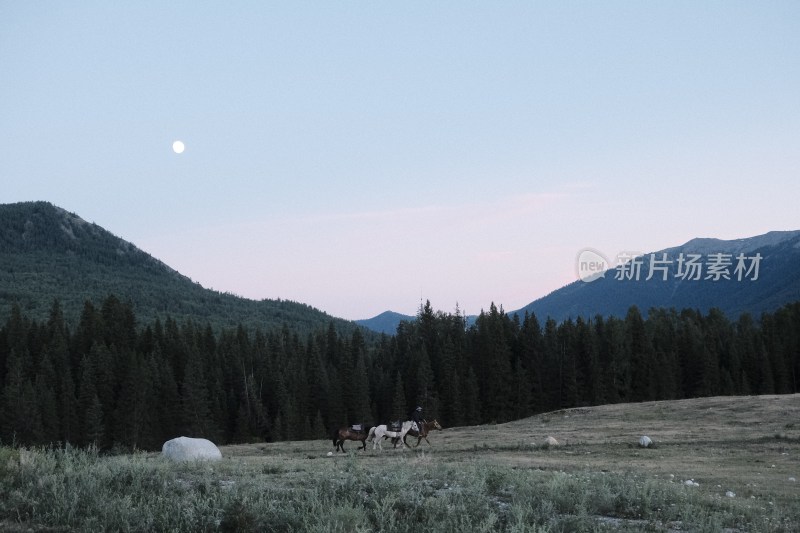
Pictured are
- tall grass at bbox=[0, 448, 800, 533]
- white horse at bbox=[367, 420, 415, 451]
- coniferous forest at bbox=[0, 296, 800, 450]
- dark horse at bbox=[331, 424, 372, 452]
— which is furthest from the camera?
coniferous forest at bbox=[0, 296, 800, 450]

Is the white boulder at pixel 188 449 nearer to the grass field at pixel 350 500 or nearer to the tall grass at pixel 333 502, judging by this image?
the grass field at pixel 350 500

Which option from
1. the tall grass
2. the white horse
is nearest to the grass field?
the tall grass

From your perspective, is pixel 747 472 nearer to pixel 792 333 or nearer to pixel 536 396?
pixel 536 396

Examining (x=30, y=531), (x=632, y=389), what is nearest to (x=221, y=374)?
(x=632, y=389)

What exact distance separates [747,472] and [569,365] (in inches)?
2592

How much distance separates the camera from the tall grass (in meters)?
9.10

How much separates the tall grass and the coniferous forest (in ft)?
207

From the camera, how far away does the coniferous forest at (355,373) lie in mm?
71875

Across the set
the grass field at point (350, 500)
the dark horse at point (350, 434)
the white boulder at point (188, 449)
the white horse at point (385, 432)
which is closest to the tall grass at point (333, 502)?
the grass field at point (350, 500)

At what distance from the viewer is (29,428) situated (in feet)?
206

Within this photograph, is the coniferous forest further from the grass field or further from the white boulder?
the grass field

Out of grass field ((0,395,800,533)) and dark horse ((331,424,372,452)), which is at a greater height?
grass field ((0,395,800,533))

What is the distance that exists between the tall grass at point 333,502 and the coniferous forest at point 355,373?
2480 inches

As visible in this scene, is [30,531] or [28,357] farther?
[28,357]
